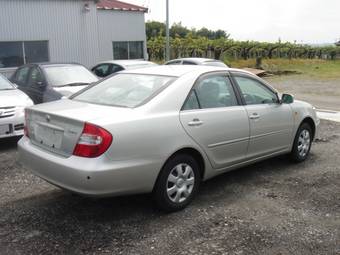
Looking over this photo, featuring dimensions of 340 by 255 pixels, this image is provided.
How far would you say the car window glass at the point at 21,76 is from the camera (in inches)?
396

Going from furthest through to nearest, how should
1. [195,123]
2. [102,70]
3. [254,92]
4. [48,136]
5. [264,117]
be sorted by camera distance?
[102,70]
[254,92]
[264,117]
[195,123]
[48,136]

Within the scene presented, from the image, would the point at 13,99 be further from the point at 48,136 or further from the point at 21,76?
the point at 48,136

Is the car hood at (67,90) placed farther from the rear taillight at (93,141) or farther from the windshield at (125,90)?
the rear taillight at (93,141)

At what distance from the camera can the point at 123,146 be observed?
3.87 meters

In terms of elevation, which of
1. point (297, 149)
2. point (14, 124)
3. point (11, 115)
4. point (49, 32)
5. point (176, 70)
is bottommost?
point (297, 149)

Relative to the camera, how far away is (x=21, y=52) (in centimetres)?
1692

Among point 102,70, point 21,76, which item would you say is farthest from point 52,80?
point 102,70

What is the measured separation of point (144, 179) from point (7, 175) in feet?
8.58

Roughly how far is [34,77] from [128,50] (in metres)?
12.7

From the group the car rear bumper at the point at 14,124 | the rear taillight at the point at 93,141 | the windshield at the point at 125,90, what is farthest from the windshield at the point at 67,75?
the rear taillight at the point at 93,141

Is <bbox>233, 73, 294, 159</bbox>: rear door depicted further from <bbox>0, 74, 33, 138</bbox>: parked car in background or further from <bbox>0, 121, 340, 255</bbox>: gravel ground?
<bbox>0, 74, 33, 138</bbox>: parked car in background

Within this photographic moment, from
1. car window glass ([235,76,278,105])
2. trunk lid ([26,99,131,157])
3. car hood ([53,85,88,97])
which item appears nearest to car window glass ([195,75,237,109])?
car window glass ([235,76,278,105])

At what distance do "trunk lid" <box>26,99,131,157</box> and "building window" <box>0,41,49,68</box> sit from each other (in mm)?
13124

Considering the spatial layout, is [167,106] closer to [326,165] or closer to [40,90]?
[326,165]
